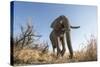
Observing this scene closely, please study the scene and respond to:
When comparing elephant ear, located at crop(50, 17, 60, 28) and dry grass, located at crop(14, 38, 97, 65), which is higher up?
elephant ear, located at crop(50, 17, 60, 28)

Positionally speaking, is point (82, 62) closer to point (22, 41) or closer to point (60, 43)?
point (60, 43)

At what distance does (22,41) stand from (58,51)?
1.56 ft

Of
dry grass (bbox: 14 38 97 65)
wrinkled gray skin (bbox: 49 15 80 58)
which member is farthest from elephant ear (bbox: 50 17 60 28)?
dry grass (bbox: 14 38 97 65)

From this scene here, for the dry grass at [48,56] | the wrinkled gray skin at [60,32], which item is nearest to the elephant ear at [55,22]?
the wrinkled gray skin at [60,32]

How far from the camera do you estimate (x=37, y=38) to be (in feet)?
9.31

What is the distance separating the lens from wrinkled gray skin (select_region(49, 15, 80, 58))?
A: 2916mm

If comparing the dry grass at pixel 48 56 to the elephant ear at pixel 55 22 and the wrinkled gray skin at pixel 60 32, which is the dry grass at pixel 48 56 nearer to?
the wrinkled gray skin at pixel 60 32

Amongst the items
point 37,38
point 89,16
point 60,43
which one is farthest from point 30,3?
point 89,16

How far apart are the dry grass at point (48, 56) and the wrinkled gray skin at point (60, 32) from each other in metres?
0.08

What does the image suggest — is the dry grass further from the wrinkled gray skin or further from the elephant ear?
the elephant ear

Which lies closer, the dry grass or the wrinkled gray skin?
→ the dry grass

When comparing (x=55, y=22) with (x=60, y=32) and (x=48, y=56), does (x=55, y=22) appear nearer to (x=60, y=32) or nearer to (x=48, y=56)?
(x=60, y=32)

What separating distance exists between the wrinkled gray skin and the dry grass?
0.08 m

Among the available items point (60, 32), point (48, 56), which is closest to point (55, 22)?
point (60, 32)
